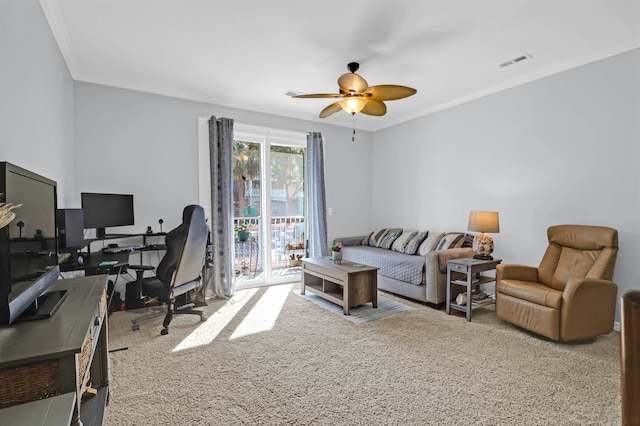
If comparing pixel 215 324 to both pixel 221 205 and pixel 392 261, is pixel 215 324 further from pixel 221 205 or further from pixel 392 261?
pixel 392 261

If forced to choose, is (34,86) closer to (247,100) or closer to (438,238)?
(247,100)

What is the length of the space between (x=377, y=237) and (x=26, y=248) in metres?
4.75

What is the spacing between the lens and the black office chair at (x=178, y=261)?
3.13m

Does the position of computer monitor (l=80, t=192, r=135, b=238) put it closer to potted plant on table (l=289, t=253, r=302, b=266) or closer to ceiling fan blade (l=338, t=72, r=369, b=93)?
potted plant on table (l=289, t=253, r=302, b=266)

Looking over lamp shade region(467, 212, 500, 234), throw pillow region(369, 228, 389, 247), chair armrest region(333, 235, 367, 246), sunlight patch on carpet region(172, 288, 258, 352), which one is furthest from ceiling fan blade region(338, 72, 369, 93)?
chair armrest region(333, 235, 367, 246)

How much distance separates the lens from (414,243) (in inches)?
188

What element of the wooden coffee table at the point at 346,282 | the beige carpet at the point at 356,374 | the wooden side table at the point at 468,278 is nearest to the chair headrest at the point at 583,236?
the wooden side table at the point at 468,278

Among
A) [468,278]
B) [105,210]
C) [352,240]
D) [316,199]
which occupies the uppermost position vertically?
[316,199]

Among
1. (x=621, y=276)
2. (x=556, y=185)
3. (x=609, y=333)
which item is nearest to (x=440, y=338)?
(x=609, y=333)

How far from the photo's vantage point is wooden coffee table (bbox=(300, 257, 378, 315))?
147 inches

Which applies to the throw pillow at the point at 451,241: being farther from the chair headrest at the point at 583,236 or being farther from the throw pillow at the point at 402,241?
the chair headrest at the point at 583,236

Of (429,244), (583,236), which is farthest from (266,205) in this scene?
(583,236)

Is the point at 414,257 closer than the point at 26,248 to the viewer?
No

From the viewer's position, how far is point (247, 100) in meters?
4.73
